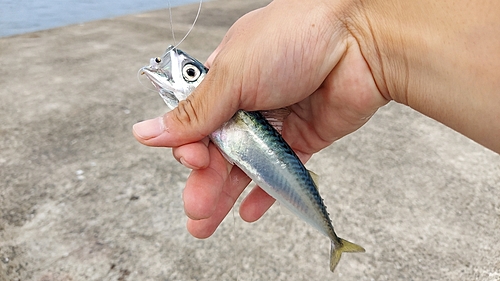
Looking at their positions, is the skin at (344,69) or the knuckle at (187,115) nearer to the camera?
the skin at (344,69)

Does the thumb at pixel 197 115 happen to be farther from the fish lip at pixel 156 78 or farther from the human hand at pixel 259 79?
the fish lip at pixel 156 78

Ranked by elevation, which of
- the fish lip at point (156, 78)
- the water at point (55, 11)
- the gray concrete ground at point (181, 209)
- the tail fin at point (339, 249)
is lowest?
the water at point (55, 11)

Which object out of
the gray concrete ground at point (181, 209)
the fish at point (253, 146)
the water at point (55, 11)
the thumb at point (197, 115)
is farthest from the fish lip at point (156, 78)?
the water at point (55, 11)

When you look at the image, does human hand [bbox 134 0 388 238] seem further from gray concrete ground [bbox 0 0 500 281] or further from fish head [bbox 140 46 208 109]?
gray concrete ground [bbox 0 0 500 281]

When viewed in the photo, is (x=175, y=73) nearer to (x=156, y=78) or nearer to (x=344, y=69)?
(x=156, y=78)

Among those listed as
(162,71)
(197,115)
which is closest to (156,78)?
(162,71)

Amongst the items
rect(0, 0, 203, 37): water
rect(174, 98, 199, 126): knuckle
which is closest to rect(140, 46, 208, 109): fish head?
rect(174, 98, 199, 126): knuckle

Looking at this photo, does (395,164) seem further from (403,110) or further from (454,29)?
(454,29)
